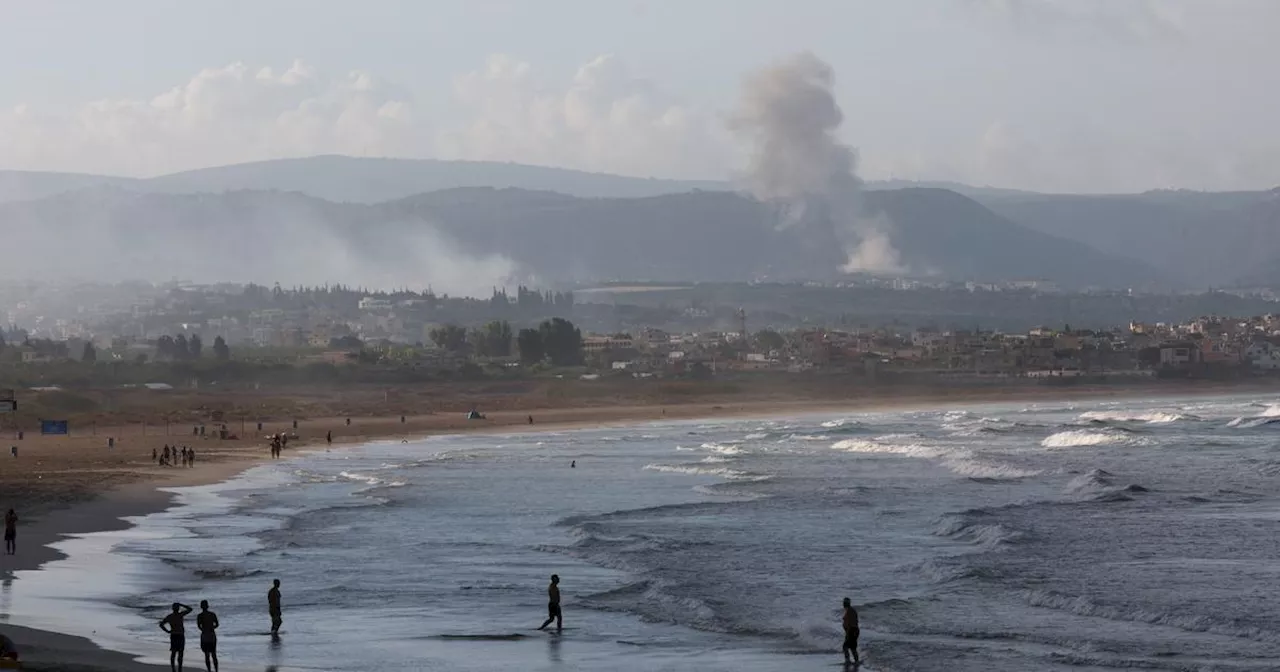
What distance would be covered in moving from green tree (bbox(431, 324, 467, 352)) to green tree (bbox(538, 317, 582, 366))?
13.8 meters

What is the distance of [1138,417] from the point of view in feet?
317

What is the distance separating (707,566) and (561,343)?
12596cm

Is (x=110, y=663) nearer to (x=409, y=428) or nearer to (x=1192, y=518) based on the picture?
(x=1192, y=518)

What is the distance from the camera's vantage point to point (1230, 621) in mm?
27078

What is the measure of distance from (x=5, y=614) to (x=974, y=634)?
13.7m

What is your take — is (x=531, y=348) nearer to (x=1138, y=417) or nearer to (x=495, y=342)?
(x=495, y=342)

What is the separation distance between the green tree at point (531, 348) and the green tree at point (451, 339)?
14270mm

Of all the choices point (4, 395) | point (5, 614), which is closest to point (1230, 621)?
point (5, 614)

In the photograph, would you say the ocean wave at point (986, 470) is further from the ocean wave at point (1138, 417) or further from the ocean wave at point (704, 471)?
the ocean wave at point (1138, 417)

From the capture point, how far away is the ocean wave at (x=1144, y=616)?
85.8ft

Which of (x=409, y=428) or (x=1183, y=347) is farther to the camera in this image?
(x=1183, y=347)

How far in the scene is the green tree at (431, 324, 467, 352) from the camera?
177m

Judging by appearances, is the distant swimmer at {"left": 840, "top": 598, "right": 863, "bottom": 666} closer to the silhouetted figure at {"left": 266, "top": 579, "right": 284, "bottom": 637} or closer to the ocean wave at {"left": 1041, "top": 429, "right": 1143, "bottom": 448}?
the silhouetted figure at {"left": 266, "top": 579, "right": 284, "bottom": 637}

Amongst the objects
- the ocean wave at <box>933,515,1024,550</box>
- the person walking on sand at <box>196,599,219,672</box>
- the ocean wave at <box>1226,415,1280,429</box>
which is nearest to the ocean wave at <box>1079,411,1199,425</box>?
the ocean wave at <box>1226,415,1280,429</box>
